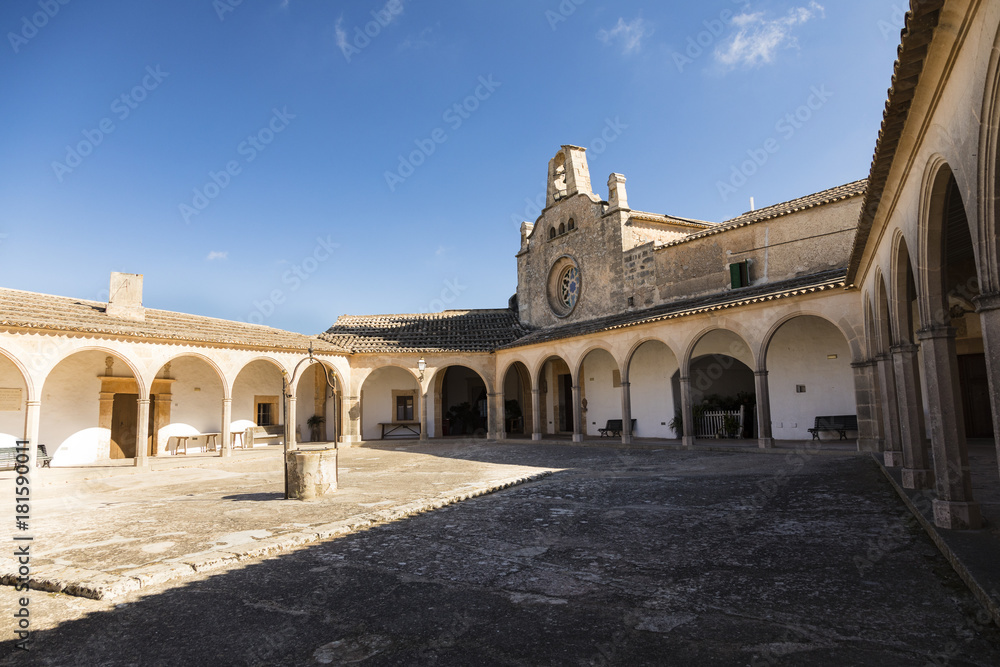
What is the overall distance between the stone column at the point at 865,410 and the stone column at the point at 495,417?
39.4 feet

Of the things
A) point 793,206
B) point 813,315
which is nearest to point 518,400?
point 793,206

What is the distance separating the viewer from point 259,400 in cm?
2089

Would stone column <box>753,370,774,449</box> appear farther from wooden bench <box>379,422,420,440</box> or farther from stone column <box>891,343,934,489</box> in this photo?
wooden bench <box>379,422,420,440</box>

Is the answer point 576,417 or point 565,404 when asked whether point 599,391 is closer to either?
point 576,417

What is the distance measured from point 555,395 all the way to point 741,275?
29.3ft

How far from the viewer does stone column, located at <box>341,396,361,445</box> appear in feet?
70.0

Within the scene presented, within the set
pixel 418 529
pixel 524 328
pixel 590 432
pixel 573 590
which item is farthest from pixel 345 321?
pixel 573 590

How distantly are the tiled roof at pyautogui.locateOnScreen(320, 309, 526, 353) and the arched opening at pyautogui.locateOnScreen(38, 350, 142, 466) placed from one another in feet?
22.6

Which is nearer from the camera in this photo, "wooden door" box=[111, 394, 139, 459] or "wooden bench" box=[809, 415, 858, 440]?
"wooden bench" box=[809, 415, 858, 440]

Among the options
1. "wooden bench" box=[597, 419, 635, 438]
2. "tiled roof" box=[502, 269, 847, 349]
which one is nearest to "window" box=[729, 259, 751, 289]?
"tiled roof" box=[502, 269, 847, 349]

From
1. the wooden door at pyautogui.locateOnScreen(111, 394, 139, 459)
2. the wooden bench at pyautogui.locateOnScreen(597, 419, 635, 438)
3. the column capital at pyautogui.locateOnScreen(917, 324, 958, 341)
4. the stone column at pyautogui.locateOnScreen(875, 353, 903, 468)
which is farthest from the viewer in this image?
the wooden bench at pyautogui.locateOnScreen(597, 419, 635, 438)

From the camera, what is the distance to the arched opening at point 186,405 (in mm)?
17922

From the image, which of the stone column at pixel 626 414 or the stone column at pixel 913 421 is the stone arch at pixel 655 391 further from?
the stone column at pixel 913 421

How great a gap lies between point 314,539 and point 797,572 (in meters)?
4.62
